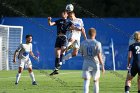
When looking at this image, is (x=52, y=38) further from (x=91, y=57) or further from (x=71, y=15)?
(x=91, y=57)

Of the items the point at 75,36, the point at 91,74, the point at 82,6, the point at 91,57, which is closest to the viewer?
the point at 91,57

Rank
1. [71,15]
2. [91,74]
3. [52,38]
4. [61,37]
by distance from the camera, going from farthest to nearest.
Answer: [52,38]
[61,37]
[71,15]
[91,74]

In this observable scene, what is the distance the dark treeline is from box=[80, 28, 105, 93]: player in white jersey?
38.0 m

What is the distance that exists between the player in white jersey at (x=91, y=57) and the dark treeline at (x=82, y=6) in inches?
1494

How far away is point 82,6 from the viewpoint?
214 feet

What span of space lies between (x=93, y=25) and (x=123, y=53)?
9.42 ft

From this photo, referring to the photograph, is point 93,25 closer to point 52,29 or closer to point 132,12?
point 52,29

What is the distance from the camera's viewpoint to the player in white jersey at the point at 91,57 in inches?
738

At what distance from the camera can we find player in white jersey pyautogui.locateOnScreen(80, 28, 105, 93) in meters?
18.7

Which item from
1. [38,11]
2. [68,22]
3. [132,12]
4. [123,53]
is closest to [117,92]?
[68,22]

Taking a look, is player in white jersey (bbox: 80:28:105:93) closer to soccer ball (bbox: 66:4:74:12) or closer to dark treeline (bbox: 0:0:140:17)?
soccer ball (bbox: 66:4:74:12)

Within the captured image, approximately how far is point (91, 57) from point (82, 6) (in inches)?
1834

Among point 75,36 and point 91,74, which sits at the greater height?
point 75,36

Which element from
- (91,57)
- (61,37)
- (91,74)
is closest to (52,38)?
(61,37)
